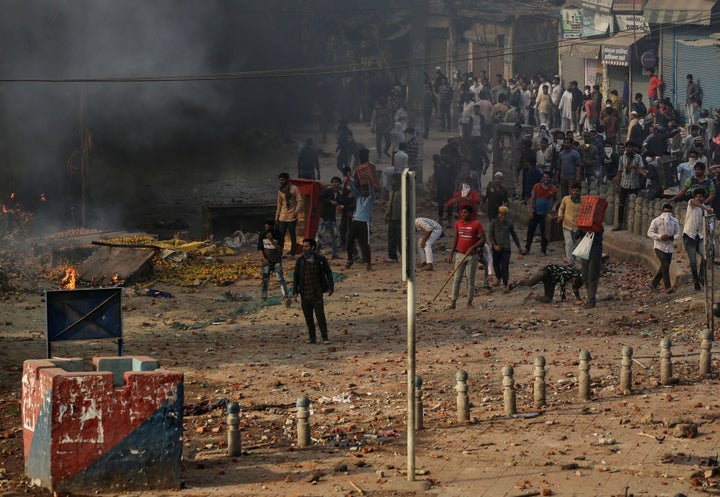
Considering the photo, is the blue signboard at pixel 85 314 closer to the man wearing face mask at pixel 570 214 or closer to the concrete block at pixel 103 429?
the concrete block at pixel 103 429

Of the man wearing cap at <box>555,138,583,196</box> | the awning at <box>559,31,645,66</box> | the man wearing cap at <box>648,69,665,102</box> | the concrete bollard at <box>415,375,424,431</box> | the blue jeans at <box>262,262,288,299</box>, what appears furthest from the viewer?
the awning at <box>559,31,645,66</box>

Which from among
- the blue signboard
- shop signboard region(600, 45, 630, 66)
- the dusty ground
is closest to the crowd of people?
the dusty ground

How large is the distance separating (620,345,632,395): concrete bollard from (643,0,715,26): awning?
21.5 meters

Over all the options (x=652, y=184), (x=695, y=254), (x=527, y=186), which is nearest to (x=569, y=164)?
(x=527, y=186)

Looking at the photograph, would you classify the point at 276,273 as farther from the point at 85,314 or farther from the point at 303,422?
the point at 303,422

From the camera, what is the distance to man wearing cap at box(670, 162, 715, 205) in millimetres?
19250

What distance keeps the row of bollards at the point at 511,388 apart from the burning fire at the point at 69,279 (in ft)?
28.1

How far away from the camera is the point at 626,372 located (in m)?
12.4

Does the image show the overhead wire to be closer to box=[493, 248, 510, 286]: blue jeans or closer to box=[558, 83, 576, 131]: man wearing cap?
box=[558, 83, 576, 131]: man wearing cap

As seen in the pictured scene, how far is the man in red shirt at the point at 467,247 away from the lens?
1702cm

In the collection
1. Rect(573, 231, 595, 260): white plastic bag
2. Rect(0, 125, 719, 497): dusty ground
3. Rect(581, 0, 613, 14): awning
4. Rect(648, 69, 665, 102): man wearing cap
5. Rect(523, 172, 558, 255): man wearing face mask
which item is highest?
Rect(581, 0, 613, 14): awning

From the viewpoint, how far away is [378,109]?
3306 cm

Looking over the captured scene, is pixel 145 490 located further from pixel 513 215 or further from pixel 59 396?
pixel 513 215

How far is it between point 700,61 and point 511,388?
23254mm
